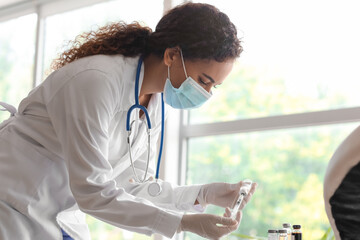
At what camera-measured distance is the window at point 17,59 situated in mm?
3387

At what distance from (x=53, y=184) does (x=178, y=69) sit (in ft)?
1.56

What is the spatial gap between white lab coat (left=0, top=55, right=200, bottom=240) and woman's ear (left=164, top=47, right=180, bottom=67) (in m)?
0.08

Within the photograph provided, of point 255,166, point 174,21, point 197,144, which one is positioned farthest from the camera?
point 197,144

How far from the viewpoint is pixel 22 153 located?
1.39 metres

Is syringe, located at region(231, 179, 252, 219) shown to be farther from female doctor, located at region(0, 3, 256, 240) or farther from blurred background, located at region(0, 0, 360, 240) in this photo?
blurred background, located at region(0, 0, 360, 240)

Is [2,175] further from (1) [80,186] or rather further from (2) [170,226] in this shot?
(2) [170,226]

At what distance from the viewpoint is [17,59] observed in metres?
3.46

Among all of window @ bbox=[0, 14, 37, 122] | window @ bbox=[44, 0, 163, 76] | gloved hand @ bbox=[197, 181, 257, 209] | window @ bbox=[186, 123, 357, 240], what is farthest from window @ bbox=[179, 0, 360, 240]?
window @ bbox=[0, 14, 37, 122]

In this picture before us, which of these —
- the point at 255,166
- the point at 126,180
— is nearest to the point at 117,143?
the point at 126,180

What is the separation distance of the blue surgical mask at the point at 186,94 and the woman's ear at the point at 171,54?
0.08 feet

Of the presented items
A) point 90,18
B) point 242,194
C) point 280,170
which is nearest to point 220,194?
point 242,194

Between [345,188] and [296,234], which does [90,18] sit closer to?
[296,234]

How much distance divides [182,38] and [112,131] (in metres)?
0.33

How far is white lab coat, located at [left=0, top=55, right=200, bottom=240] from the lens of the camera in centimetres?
127
